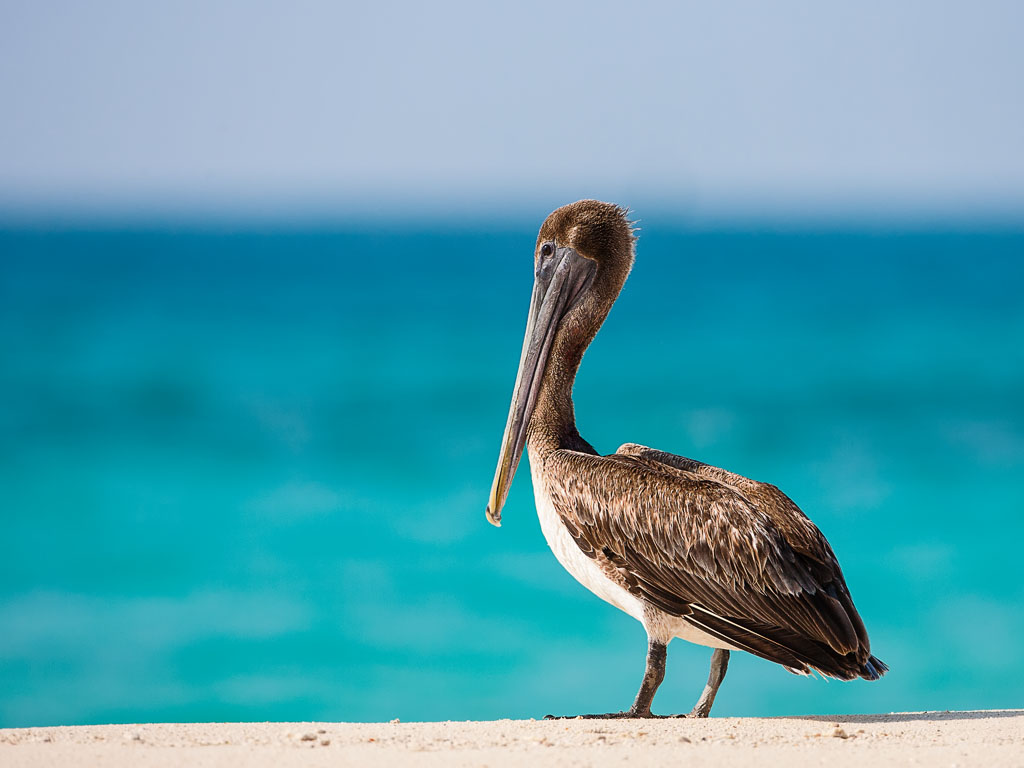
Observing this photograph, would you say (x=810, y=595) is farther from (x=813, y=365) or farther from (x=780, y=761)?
(x=813, y=365)

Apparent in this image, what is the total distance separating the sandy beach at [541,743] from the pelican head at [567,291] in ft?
5.12

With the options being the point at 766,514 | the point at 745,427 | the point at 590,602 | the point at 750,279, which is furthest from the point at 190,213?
the point at 766,514

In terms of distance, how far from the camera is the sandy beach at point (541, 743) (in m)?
3.36

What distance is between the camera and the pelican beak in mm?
5379

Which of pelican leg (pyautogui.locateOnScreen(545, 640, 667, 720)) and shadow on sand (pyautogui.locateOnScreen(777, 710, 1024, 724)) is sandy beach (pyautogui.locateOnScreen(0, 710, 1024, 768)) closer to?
shadow on sand (pyautogui.locateOnScreen(777, 710, 1024, 724))

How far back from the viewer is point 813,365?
3139 centimetres

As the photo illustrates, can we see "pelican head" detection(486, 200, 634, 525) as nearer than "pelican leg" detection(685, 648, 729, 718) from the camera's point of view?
No

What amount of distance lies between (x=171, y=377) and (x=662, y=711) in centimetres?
2156

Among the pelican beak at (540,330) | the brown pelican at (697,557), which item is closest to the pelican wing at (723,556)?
the brown pelican at (697,557)

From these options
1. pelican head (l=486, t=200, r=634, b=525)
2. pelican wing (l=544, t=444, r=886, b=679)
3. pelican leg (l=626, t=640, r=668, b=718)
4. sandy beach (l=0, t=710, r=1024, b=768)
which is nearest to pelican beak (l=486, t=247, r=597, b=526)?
pelican head (l=486, t=200, r=634, b=525)

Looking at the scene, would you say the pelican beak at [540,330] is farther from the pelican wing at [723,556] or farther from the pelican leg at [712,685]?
the pelican leg at [712,685]

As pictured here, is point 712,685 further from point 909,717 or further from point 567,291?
point 567,291

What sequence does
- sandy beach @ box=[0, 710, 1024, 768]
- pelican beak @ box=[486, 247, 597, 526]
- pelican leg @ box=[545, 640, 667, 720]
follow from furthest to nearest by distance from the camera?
pelican beak @ box=[486, 247, 597, 526], pelican leg @ box=[545, 640, 667, 720], sandy beach @ box=[0, 710, 1024, 768]

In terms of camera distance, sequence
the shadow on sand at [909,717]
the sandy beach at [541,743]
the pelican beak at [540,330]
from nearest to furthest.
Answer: the sandy beach at [541,743] < the shadow on sand at [909,717] < the pelican beak at [540,330]
